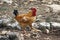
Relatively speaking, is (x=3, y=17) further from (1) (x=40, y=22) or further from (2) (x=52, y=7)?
(2) (x=52, y=7)

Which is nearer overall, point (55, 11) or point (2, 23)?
point (2, 23)

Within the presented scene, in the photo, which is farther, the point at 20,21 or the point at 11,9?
the point at 11,9

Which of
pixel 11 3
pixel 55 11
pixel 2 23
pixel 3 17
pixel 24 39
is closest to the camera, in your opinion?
pixel 24 39

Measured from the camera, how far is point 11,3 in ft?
31.0

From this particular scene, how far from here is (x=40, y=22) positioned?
758 cm

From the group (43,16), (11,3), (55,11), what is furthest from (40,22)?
(11,3)

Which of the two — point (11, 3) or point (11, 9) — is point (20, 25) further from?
point (11, 3)

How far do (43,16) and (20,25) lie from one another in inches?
56.4

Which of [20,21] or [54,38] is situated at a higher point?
[20,21]

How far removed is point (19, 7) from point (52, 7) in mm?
1076

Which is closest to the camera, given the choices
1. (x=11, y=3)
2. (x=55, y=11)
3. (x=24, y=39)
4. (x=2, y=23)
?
(x=24, y=39)

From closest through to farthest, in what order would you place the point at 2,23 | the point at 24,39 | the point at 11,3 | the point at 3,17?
the point at 24,39
the point at 2,23
the point at 3,17
the point at 11,3

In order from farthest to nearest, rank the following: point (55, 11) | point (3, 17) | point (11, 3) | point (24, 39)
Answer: point (11, 3) < point (55, 11) < point (3, 17) < point (24, 39)

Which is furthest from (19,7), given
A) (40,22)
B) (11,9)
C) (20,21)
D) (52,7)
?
(20,21)
